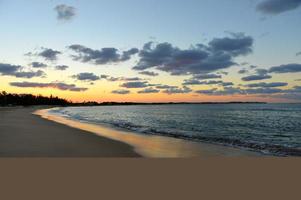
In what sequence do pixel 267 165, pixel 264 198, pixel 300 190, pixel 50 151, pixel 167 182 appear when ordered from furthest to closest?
1. pixel 50 151
2. pixel 267 165
3. pixel 167 182
4. pixel 300 190
5. pixel 264 198

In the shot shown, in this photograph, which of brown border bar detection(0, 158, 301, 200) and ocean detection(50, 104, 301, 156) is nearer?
brown border bar detection(0, 158, 301, 200)

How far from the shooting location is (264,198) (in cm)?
804

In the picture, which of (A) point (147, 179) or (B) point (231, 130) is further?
(B) point (231, 130)

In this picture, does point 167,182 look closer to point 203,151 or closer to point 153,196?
point 153,196

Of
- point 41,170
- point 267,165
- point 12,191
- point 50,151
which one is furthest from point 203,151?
point 12,191

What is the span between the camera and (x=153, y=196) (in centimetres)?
813

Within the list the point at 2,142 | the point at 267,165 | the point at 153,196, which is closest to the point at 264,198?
the point at 153,196

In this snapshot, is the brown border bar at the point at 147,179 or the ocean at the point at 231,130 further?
the ocean at the point at 231,130

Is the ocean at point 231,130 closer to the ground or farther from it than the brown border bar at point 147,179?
closer to the ground

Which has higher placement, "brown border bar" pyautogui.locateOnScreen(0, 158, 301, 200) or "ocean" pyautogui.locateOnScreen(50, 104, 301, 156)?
"brown border bar" pyautogui.locateOnScreen(0, 158, 301, 200)

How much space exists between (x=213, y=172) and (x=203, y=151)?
6811mm

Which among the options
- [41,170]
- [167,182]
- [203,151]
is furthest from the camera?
[203,151]

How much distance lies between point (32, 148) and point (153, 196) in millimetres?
10650

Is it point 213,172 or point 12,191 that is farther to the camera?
point 213,172
